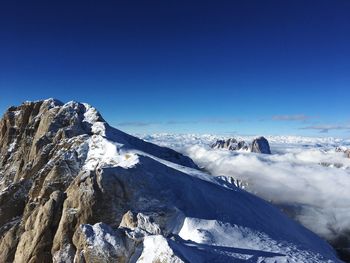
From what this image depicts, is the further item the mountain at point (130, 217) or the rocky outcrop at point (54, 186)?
the rocky outcrop at point (54, 186)

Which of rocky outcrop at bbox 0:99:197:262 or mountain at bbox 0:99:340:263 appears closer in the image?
mountain at bbox 0:99:340:263

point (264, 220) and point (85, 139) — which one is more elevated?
point (85, 139)

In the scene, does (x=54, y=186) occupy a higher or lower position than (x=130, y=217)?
lower

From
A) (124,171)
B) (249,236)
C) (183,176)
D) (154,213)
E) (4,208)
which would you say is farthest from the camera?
(4,208)

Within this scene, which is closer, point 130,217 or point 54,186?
point 130,217

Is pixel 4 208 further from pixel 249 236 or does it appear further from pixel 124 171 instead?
pixel 249 236

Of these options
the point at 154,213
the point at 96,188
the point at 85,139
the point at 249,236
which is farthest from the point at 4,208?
the point at 249,236

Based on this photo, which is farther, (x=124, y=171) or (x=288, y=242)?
(x=124, y=171)

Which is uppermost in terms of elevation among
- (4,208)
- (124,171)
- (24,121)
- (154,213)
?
(24,121)
